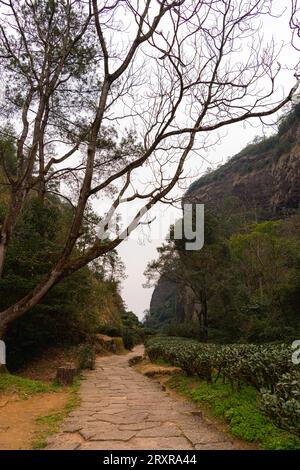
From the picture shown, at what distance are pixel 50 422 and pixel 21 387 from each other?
2.89 meters

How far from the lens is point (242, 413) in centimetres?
452

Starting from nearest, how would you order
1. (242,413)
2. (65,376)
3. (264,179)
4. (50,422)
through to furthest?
(242,413) < (50,422) < (65,376) < (264,179)

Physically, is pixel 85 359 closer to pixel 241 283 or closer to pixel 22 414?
pixel 22 414

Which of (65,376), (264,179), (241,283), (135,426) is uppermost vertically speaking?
(264,179)

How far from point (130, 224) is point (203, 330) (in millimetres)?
15276

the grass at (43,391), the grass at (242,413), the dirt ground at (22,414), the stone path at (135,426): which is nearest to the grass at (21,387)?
the grass at (43,391)

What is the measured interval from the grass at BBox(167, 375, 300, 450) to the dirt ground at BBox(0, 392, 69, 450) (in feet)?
7.15

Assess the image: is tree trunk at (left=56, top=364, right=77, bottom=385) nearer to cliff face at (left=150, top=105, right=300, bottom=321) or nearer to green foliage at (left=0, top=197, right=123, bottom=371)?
green foliage at (left=0, top=197, right=123, bottom=371)

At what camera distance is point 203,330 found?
71.4 feet

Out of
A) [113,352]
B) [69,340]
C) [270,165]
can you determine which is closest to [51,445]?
[69,340]

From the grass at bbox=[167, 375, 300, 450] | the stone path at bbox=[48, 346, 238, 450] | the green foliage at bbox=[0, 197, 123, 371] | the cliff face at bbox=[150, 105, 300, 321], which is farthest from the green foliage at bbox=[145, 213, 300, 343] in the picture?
the stone path at bbox=[48, 346, 238, 450]

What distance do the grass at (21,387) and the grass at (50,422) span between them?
2.96 feet

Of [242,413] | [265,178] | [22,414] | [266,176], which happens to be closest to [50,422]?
[22,414]
